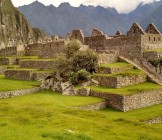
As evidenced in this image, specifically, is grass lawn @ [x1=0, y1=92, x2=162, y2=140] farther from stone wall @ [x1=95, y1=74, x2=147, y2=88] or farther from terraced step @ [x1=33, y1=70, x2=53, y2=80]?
terraced step @ [x1=33, y1=70, x2=53, y2=80]

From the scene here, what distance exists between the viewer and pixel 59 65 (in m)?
43.5

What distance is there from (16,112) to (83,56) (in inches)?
739

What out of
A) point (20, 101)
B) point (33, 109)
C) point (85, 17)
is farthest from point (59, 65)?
point (85, 17)

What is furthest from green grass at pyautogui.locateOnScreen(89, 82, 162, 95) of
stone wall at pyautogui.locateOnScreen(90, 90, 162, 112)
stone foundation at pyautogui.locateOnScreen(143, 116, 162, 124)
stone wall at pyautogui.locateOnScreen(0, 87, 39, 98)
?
stone wall at pyautogui.locateOnScreen(0, 87, 39, 98)

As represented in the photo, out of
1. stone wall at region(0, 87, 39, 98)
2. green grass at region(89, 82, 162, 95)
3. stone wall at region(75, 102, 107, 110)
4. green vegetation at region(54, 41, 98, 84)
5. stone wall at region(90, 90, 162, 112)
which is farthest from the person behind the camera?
green vegetation at region(54, 41, 98, 84)

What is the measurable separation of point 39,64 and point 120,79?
12.4 meters

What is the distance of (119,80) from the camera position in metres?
40.1

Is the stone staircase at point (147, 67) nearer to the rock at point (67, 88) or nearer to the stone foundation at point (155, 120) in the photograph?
the rock at point (67, 88)

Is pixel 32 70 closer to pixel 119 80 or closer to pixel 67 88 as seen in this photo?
pixel 67 88

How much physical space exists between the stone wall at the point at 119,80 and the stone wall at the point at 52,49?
8958mm

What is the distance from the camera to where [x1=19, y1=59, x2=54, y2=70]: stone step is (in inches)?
1870

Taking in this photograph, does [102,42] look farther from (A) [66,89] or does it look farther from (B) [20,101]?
(B) [20,101]

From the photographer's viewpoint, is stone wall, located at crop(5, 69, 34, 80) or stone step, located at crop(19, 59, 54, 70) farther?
stone step, located at crop(19, 59, 54, 70)

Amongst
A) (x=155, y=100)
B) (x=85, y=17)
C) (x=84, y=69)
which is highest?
(x=85, y=17)
